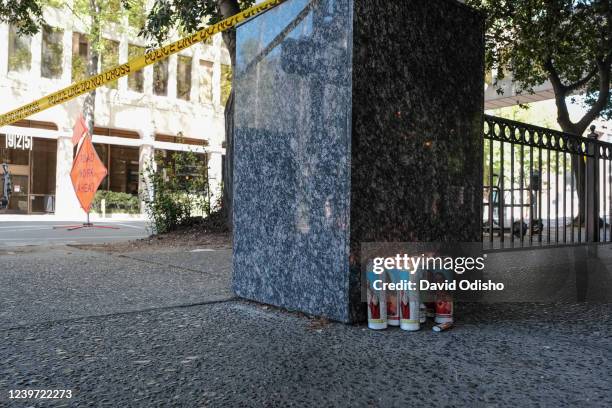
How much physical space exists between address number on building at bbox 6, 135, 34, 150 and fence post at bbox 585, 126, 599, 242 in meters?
24.4

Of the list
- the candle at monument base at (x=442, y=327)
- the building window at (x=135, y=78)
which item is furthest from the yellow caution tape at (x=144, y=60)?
the building window at (x=135, y=78)

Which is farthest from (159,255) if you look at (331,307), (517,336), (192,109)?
(192,109)

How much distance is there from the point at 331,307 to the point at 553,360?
1121 millimetres

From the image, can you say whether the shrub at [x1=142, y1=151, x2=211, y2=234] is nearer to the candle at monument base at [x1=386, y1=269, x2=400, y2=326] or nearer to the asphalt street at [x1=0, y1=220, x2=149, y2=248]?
the asphalt street at [x1=0, y1=220, x2=149, y2=248]

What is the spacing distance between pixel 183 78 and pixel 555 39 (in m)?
21.8

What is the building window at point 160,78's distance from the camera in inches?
1121

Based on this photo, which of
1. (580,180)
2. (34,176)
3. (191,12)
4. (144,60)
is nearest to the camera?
(144,60)

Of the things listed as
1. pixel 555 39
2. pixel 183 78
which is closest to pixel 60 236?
pixel 555 39

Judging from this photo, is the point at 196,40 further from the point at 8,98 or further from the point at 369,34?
the point at 8,98

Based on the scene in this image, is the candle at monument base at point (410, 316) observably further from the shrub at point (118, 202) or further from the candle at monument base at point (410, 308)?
the shrub at point (118, 202)

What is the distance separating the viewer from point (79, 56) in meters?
26.0

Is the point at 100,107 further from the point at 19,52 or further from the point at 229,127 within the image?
the point at 229,127

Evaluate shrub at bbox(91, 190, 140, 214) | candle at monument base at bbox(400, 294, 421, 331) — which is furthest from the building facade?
candle at monument base at bbox(400, 294, 421, 331)

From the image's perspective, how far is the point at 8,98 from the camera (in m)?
23.3
